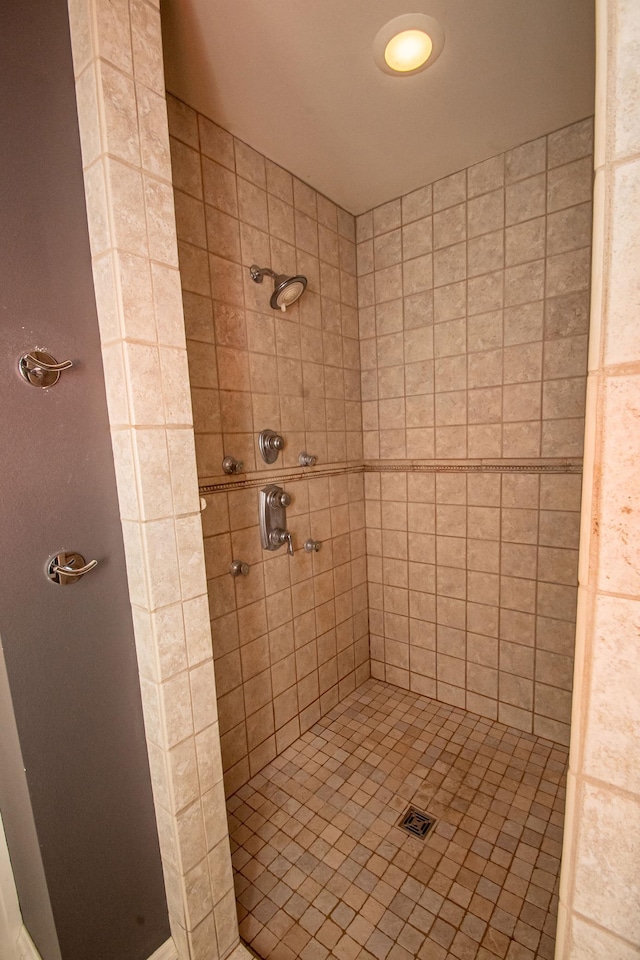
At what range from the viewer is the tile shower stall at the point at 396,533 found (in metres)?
1.20

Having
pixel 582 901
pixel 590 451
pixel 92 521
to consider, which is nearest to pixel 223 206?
pixel 92 521

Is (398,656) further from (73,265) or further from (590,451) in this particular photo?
(73,265)

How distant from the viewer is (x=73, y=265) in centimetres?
78

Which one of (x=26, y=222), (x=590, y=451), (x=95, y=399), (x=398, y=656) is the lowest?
(x=398, y=656)

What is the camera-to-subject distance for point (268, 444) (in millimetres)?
1493

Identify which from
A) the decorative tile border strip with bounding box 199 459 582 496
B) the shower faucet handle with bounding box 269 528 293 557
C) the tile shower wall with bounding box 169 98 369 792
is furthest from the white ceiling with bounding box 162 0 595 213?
the shower faucet handle with bounding box 269 528 293 557

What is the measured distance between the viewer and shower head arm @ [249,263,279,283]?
144 cm

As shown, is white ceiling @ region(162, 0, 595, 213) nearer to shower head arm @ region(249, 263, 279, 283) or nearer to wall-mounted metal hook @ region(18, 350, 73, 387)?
shower head arm @ region(249, 263, 279, 283)

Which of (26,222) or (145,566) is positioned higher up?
(26,222)

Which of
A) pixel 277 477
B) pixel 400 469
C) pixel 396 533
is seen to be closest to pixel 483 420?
pixel 400 469

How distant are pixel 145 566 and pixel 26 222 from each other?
2.26ft

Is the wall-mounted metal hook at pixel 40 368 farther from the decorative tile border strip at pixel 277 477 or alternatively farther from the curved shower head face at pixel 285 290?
the curved shower head face at pixel 285 290

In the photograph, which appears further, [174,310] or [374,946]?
[374,946]

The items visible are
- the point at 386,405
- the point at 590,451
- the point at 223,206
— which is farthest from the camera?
the point at 386,405
